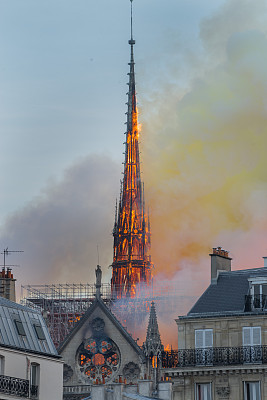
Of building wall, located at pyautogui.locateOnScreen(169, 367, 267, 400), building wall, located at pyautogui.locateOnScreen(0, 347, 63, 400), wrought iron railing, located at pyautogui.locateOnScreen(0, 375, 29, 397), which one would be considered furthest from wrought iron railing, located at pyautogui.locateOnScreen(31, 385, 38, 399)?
building wall, located at pyautogui.locateOnScreen(169, 367, 267, 400)

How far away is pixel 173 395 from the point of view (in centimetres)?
6469

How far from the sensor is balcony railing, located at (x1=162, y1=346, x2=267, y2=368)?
207 feet

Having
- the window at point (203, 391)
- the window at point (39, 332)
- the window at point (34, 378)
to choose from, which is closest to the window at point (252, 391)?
the window at point (203, 391)

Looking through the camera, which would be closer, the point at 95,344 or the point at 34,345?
the point at 34,345

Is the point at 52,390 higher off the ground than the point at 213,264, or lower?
lower

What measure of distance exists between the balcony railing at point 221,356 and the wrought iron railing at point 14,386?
11.5m

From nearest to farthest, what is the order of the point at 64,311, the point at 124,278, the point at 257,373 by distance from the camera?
1. the point at 257,373
2. the point at 64,311
3. the point at 124,278

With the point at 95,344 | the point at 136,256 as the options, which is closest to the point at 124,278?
the point at 136,256

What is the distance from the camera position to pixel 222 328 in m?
64.7

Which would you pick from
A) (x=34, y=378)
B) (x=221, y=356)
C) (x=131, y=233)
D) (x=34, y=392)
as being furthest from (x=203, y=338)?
(x=131, y=233)

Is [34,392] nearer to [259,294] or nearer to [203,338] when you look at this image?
[203,338]

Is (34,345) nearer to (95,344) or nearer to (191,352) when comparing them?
(191,352)

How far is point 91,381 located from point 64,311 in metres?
19.5

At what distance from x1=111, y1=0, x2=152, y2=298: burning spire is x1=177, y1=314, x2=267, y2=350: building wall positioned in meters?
64.4
